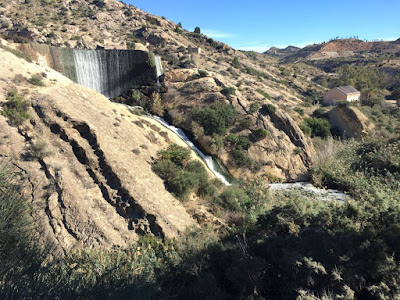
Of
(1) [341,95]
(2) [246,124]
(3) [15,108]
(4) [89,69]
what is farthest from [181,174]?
(1) [341,95]

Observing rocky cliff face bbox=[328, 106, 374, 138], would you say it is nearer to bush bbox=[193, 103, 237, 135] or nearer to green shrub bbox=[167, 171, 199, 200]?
bush bbox=[193, 103, 237, 135]

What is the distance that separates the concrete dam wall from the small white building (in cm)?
2846

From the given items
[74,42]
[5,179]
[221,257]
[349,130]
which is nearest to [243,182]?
[221,257]

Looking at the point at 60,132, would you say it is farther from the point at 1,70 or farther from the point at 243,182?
the point at 243,182

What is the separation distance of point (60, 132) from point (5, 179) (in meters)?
8.48

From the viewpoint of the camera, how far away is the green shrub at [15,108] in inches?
476

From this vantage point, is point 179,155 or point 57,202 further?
point 179,155

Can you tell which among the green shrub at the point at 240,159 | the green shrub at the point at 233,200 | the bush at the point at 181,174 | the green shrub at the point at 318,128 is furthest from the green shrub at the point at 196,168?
the green shrub at the point at 318,128

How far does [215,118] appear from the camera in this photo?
2205 cm

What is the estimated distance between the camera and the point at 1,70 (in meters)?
14.6

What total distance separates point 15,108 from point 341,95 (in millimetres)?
41066

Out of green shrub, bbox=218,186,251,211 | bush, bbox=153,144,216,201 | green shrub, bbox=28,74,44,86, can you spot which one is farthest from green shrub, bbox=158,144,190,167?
green shrub, bbox=28,74,44,86

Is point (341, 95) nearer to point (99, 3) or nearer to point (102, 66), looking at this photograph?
point (102, 66)

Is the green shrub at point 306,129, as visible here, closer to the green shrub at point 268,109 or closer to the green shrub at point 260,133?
the green shrub at point 268,109
